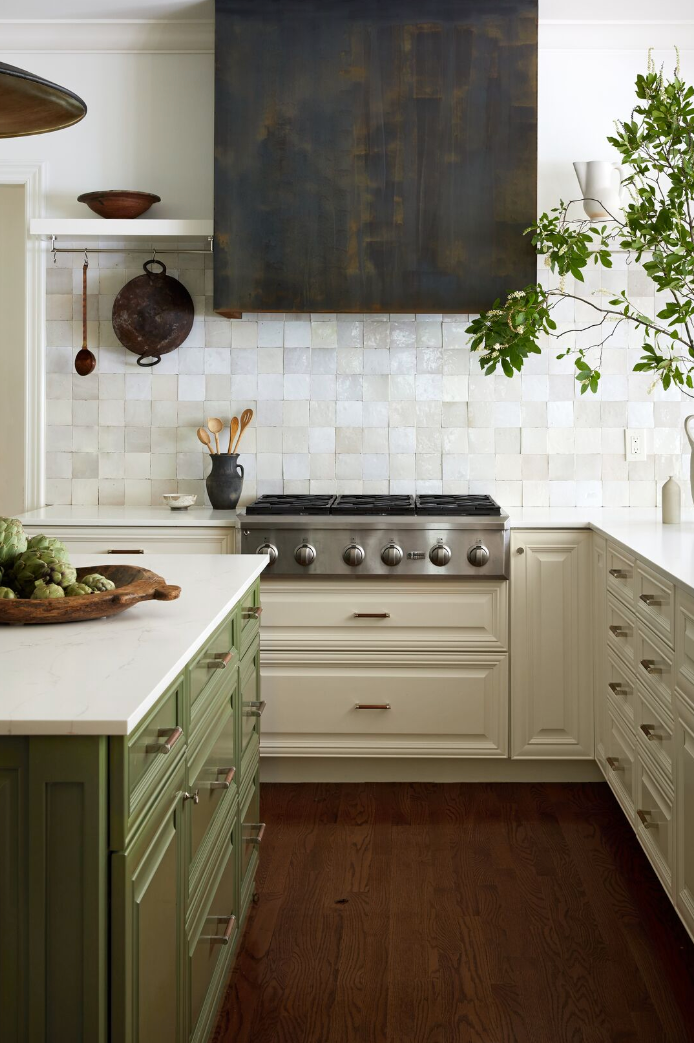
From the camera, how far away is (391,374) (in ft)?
12.3

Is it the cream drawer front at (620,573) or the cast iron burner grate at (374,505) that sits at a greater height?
the cast iron burner grate at (374,505)

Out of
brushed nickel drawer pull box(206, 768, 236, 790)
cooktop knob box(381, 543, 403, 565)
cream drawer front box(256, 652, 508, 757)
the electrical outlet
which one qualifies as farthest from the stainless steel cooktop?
brushed nickel drawer pull box(206, 768, 236, 790)

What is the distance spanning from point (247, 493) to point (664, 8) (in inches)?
89.6

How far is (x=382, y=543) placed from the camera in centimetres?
323

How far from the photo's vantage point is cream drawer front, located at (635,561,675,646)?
2.27 metres

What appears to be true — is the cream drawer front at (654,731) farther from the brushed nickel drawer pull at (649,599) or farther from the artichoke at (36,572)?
the artichoke at (36,572)

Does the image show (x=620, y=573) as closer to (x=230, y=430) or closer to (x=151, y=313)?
(x=230, y=430)

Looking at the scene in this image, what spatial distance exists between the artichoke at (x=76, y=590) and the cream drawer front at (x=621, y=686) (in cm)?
159

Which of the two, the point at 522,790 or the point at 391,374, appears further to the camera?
the point at 391,374

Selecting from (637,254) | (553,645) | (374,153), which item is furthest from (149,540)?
(637,254)

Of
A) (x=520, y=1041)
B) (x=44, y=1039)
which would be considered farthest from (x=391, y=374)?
(x=44, y=1039)

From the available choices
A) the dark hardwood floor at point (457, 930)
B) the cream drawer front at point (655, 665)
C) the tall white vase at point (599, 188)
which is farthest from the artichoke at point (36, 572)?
the tall white vase at point (599, 188)

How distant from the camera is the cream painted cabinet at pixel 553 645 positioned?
3.28 m

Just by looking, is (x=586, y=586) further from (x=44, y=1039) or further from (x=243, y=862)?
(x=44, y=1039)
